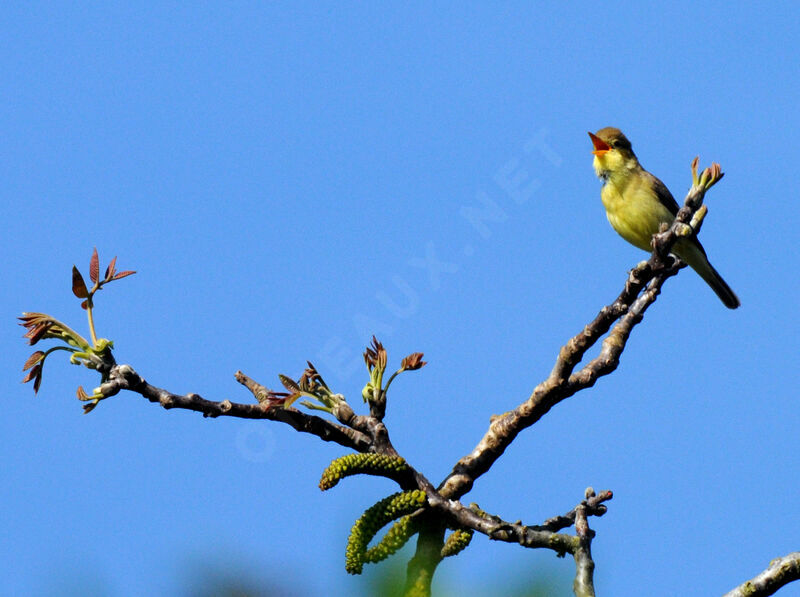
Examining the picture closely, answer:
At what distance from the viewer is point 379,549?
3.83 meters

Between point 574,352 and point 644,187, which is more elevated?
point 644,187

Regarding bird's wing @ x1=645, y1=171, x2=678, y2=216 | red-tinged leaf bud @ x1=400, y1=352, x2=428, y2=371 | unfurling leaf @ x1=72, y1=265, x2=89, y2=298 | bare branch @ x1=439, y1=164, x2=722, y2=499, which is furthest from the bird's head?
unfurling leaf @ x1=72, y1=265, x2=89, y2=298

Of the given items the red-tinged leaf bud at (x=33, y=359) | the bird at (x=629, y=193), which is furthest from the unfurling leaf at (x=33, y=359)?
the bird at (x=629, y=193)

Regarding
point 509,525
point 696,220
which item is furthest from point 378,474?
point 696,220

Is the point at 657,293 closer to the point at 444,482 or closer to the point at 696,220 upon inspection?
the point at 696,220

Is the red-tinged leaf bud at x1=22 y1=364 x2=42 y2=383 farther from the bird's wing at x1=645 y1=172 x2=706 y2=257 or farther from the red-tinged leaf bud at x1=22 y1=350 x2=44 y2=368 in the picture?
the bird's wing at x1=645 y1=172 x2=706 y2=257

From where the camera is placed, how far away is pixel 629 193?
11.0 meters

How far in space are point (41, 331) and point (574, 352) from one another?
7.64 ft

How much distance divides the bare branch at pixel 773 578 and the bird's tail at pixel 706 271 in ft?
28.0

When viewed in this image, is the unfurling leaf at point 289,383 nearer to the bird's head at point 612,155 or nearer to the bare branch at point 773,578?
the bare branch at point 773,578

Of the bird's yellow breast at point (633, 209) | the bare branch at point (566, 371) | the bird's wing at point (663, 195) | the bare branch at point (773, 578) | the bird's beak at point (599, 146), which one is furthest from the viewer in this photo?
the bird's wing at point (663, 195)

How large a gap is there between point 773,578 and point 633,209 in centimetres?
797

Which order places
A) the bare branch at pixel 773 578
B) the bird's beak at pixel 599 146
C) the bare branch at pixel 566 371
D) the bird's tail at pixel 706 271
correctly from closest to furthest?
the bare branch at pixel 773 578, the bare branch at pixel 566 371, the bird's beak at pixel 599 146, the bird's tail at pixel 706 271

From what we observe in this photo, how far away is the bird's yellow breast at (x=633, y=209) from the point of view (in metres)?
10.7
